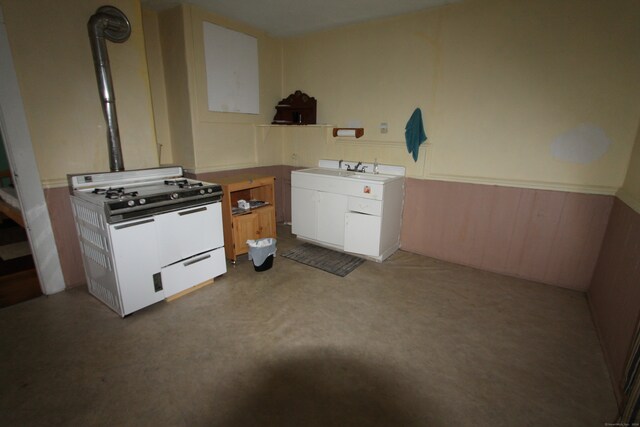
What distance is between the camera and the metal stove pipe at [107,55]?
2.58 m

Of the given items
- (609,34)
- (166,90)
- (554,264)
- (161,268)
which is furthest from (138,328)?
(609,34)

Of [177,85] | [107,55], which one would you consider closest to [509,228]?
[177,85]

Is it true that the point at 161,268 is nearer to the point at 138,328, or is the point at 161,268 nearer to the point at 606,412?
the point at 138,328

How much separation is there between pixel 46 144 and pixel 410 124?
339 centimetres

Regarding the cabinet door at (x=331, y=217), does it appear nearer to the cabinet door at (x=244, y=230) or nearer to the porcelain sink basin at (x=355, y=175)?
the porcelain sink basin at (x=355, y=175)

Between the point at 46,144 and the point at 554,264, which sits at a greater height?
the point at 46,144

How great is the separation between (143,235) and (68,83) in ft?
4.89

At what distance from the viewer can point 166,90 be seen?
354cm

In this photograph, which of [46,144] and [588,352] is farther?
[46,144]

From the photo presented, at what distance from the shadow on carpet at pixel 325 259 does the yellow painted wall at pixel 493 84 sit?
124 centimetres

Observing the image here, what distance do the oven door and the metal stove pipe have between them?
0.87m

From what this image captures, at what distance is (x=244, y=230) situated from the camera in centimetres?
339

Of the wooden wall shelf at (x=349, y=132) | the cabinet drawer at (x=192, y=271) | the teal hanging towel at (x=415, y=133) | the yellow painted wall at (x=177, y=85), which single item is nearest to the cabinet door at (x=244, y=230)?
the cabinet drawer at (x=192, y=271)

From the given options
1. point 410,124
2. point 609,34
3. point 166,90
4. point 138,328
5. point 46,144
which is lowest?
point 138,328
